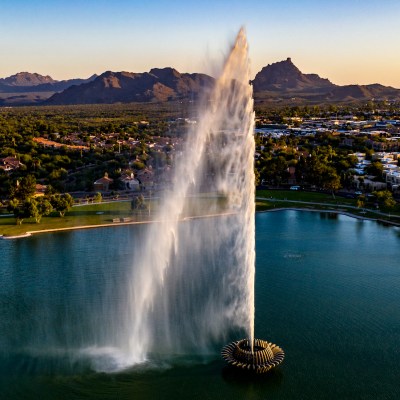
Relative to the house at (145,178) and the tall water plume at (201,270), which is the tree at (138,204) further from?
the house at (145,178)

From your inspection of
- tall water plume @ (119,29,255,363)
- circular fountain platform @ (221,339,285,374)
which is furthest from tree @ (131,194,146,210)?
circular fountain platform @ (221,339,285,374)

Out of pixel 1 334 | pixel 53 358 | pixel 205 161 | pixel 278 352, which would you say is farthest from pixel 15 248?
pixel 205 161

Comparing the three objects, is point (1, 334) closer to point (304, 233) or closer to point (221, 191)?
point (304, 233)

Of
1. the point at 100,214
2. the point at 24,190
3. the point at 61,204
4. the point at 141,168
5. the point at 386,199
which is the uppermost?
the point at 24,190

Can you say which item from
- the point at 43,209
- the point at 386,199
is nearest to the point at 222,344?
the point at 43,209

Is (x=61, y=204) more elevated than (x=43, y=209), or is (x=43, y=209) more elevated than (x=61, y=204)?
(x=61, y=204)

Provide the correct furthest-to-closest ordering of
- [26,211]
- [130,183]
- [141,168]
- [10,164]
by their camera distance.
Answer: [10,164]
[141,168]
[130,183]
[26,211]

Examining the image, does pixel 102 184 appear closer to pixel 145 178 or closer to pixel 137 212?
pixel 145 178
